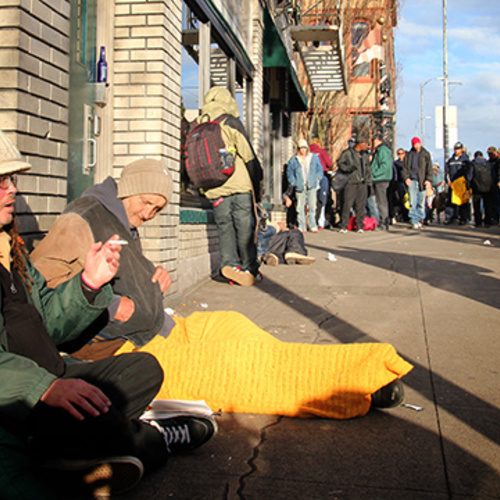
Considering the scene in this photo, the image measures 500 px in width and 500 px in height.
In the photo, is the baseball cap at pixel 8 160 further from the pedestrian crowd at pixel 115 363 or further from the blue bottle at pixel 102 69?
the blue bottle at pixel 102 69

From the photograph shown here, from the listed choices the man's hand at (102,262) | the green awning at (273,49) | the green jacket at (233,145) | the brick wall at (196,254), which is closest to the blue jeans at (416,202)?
the green awning at (273,49)

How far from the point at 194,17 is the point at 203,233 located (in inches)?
105

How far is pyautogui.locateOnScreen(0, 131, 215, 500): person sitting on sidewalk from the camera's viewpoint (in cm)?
213

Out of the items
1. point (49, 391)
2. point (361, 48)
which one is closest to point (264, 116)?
point (49, 391)

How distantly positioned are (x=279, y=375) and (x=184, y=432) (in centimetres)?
70

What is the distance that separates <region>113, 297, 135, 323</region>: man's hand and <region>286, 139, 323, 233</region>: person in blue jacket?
11954mm

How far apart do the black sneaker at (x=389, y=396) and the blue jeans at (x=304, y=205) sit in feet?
40.3

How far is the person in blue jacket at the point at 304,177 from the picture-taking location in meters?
15.0

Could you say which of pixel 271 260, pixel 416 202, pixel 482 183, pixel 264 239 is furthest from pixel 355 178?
pixel 271 260

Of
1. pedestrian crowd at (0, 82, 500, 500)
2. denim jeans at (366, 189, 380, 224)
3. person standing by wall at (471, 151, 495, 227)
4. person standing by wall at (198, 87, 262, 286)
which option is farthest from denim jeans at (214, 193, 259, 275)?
person standing by wall at (471, 151, 495, 227)

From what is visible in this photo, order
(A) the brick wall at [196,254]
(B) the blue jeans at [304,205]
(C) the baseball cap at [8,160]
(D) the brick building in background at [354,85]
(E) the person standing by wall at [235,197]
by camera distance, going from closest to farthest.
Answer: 1. (C) the baseball cap at [8,160]
2. (A) the brick wall at [196,254]
3. (E) the person standing by wall at [235,197]
4. (B) the blue jeans at [304,205]
5. (D) the brick building in background at [354,85]

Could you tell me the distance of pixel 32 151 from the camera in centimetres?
380

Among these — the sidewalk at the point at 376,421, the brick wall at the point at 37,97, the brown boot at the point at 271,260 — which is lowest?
the sidewalk at the point at 376,421

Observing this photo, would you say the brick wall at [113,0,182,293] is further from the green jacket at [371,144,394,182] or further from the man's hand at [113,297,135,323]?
the green jacket at [371,144,394,182]
